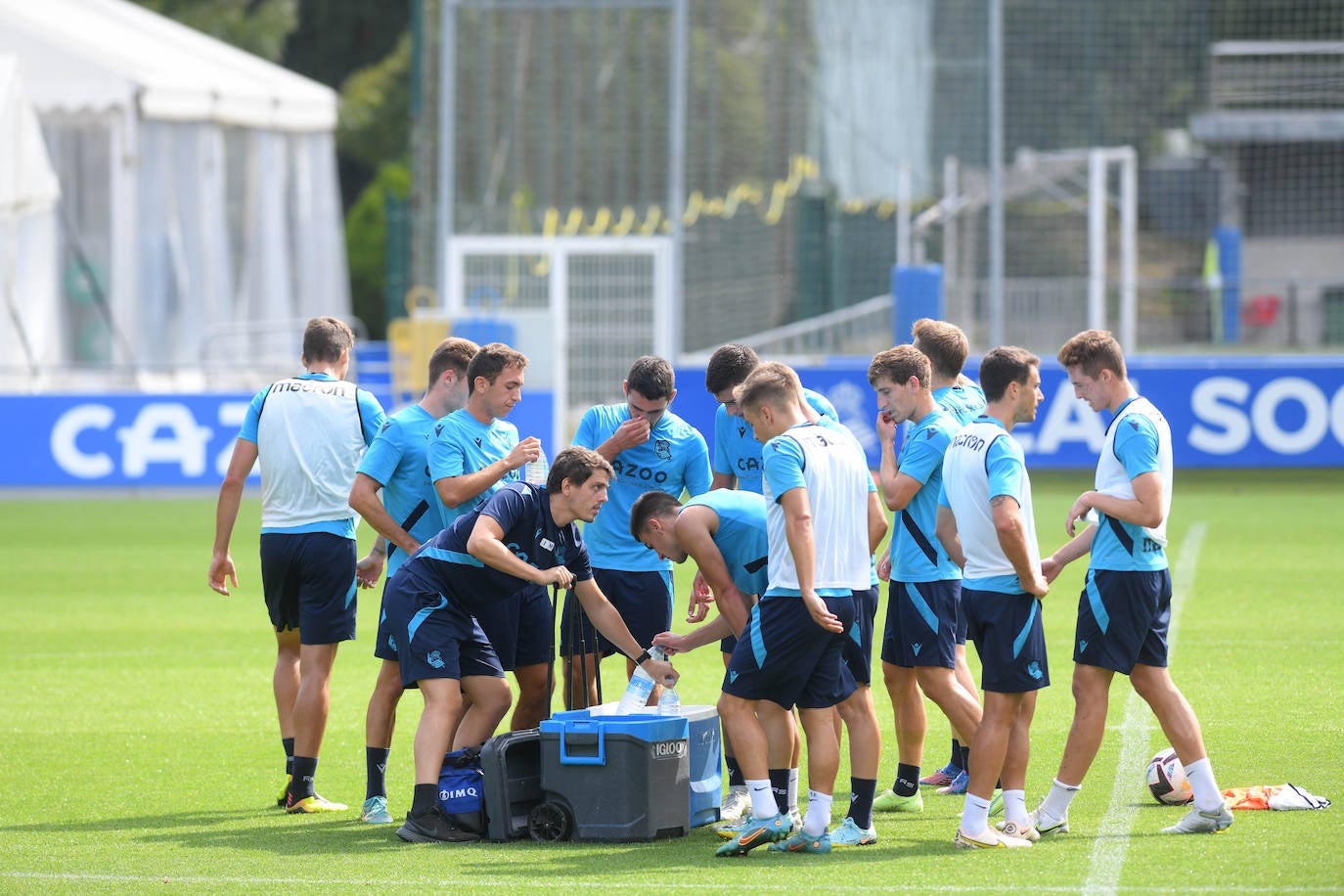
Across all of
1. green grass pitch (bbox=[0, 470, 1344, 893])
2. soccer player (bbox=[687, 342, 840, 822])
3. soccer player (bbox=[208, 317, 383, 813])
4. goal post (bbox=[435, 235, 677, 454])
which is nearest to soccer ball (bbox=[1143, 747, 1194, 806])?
green grass pitch (bbox=[0, 470, 1344, 893])

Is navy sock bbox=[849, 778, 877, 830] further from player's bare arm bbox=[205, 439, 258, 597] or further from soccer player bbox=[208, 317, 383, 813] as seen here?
player's bare arm bbox=[205, 439, 258, 597]

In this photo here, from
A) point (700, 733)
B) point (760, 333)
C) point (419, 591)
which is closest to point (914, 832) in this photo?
point (700, 733)

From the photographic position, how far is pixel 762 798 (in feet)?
21.3

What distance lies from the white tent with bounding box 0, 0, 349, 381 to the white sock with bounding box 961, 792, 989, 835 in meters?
19.1

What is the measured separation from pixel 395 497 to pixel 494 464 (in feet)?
2.09

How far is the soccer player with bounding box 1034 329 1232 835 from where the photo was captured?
21.4 ft

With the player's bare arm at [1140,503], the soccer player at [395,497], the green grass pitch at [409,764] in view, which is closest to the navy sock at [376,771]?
the soccer player at [395,497]

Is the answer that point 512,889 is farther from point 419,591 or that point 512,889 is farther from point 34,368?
point 34,368

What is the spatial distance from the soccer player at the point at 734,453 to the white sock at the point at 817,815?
0.22 m

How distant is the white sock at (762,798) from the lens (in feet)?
21.3

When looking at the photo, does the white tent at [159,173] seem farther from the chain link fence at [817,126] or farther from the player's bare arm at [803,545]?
the player's bare arm at [803,545]

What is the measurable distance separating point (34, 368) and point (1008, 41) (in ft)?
48.5

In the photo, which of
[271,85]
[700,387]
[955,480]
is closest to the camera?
[955,480]

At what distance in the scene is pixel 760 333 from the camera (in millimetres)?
25281
